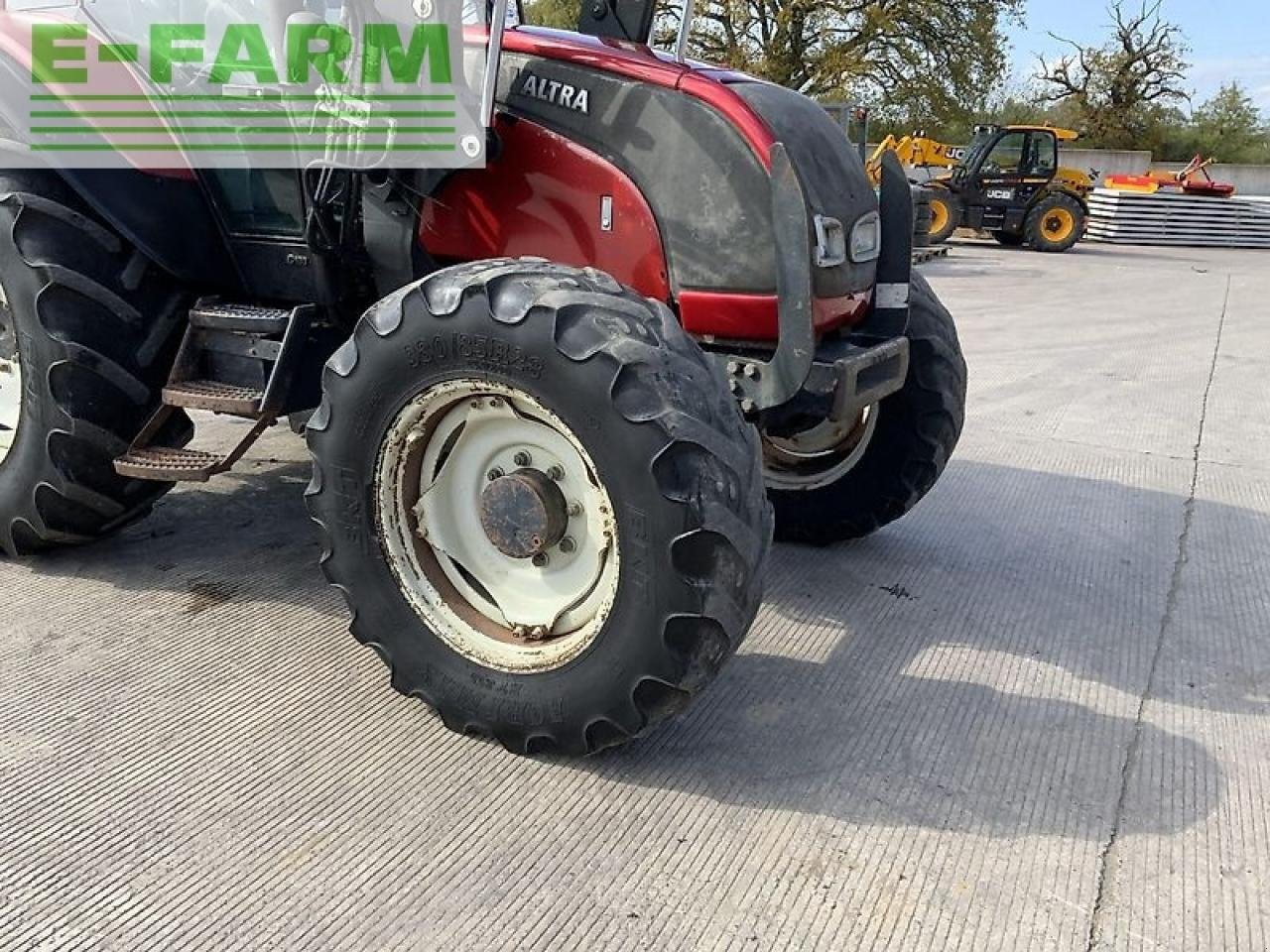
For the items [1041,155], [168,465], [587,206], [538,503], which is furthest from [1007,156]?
[538,503]

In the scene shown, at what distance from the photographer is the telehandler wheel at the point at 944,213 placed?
18.5 metres

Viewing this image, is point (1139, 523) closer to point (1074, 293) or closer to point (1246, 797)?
point (1246, 797)

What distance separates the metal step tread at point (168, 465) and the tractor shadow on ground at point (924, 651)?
0.43 metres

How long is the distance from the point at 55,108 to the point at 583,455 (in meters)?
2.14

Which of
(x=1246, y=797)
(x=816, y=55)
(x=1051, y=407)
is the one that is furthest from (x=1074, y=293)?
(x=816, y=55)

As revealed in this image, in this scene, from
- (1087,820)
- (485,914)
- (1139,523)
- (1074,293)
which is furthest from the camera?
(1074,293)

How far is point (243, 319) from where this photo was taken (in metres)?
3.29

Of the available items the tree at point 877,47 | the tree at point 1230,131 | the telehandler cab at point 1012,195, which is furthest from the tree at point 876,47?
the tree at point 1230,131

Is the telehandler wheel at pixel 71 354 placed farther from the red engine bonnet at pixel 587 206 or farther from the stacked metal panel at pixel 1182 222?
the stacked metal panel at pixel 1182 222

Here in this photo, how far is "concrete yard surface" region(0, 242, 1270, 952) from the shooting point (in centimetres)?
214

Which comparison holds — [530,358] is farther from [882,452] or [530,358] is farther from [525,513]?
[882,452]

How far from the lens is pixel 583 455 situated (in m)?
2.50

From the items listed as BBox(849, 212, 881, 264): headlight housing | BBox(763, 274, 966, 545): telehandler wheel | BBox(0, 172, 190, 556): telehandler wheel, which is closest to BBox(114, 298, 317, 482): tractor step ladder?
BBox(0, 172, 190, 556): telehandler wheel

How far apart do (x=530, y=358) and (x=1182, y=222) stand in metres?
22.2
